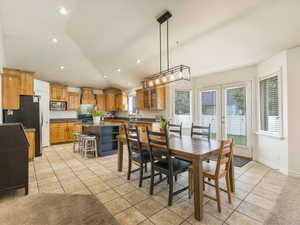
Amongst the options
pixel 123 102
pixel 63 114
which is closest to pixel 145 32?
pixel 123 102

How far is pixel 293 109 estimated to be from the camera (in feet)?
9.62

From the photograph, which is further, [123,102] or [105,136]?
[123,102]

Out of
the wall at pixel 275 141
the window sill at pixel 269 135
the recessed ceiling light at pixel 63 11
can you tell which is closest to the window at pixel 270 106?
the window sill at pixel 269 135

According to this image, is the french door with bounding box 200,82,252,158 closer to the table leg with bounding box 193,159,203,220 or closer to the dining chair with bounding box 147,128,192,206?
the dining chair with bounding box 147,128,192,206

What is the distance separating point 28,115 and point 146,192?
13.2 feet

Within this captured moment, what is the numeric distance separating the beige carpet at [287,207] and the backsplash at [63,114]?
7.34 m

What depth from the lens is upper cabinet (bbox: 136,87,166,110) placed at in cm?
545

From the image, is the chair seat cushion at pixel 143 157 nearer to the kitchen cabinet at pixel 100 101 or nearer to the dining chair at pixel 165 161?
the dining chair at pixel 165 161

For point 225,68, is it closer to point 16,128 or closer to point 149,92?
point 149,92

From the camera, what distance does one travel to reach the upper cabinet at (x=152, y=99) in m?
5.45

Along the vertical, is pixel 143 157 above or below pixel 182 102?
below

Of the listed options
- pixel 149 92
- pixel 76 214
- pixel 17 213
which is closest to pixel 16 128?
pixel 17 213

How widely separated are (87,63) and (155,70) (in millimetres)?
2578

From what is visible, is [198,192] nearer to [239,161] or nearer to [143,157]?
[143,157]
